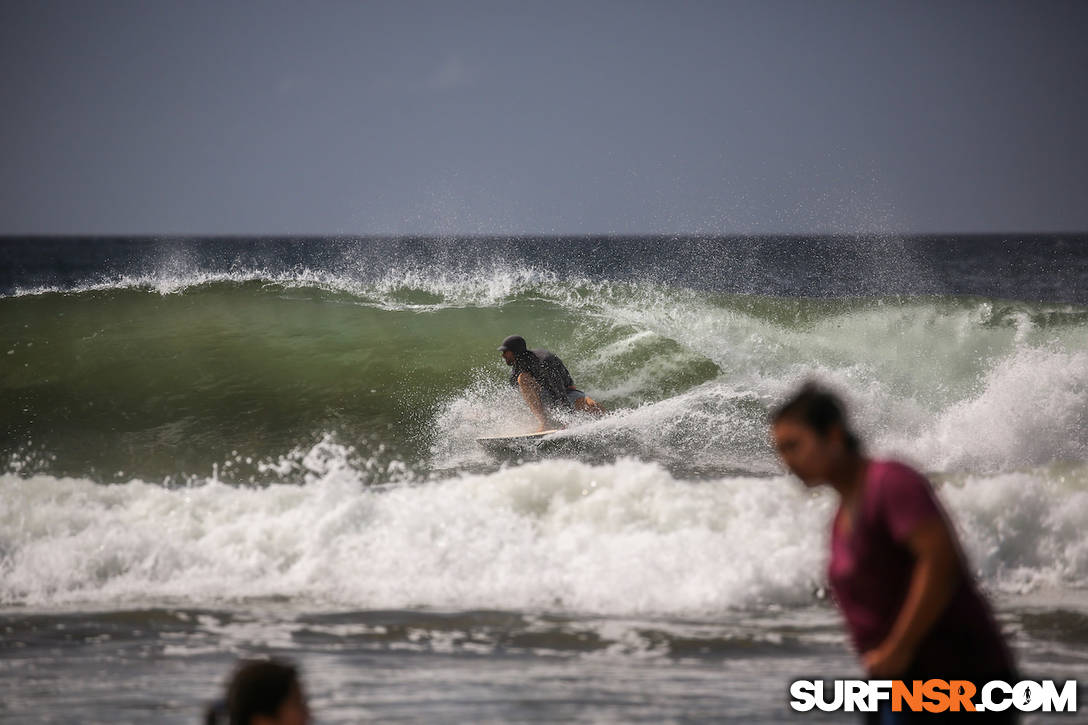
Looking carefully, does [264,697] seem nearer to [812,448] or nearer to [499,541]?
[812,448]

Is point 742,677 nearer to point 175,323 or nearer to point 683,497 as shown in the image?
point 683,497

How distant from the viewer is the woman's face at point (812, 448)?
8.17 ft

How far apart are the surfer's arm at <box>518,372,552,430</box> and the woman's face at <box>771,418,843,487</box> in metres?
8.43

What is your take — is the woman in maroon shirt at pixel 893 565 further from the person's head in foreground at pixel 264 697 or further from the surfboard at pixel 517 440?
the surfboard at pixel 517 440

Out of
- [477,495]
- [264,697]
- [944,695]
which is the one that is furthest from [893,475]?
[477,495]

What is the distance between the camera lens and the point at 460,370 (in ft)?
47.5

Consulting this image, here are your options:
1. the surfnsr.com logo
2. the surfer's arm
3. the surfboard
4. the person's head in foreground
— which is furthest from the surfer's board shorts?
the person's head in foreground

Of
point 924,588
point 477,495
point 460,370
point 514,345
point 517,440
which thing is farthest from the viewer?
point 460,370

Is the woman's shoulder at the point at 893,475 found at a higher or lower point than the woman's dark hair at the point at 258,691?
higher

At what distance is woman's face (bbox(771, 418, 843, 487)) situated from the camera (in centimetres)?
249

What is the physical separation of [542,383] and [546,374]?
0.11 metres

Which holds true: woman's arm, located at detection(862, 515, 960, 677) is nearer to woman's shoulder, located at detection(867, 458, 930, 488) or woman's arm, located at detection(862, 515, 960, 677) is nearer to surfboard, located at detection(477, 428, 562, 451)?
woman's shoulder, located at detection(867, 458, 930, 488)

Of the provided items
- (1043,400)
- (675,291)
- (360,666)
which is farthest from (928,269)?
(360,666)

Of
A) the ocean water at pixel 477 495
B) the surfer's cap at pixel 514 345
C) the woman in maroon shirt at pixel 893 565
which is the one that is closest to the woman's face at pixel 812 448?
the woman in maroon shirt at pixel 893 565
